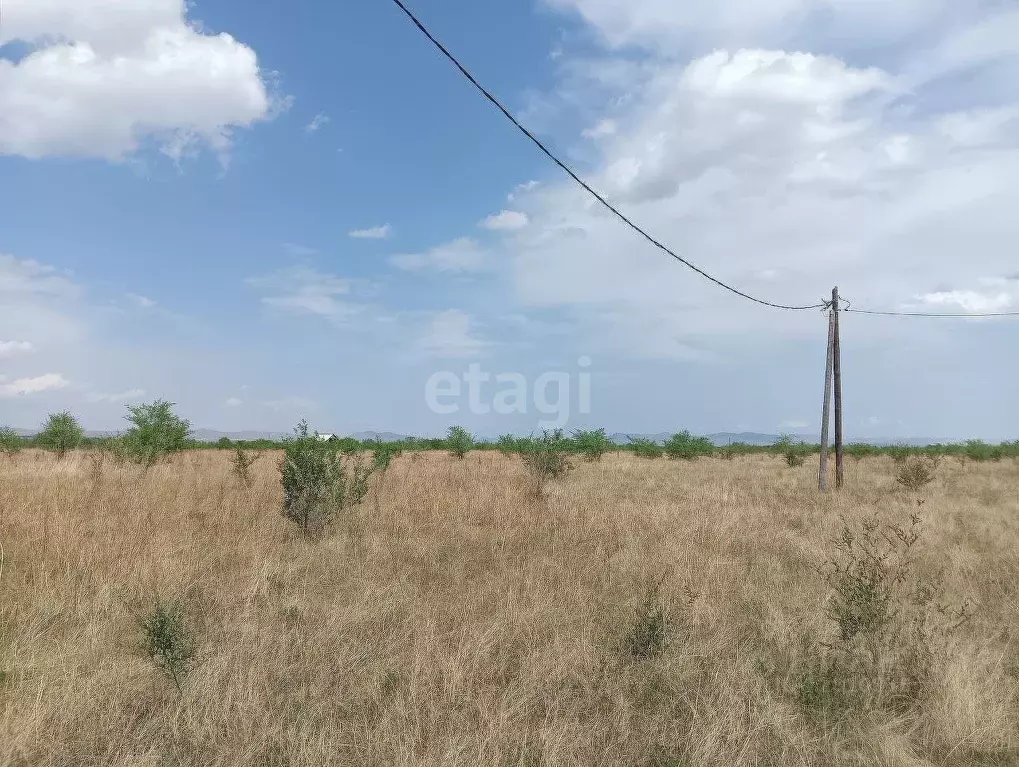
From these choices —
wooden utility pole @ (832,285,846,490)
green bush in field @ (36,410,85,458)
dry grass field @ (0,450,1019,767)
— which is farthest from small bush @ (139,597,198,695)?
green bush in field @ (36,410,85,458)

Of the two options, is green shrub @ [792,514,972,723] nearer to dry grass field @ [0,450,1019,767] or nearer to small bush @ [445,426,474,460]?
dry grass field @ [0,450,1019,767]

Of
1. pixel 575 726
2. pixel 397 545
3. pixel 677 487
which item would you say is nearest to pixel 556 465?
pixel 677 487

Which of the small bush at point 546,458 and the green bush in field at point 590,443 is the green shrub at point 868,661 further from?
the green bush in field at point 590,443

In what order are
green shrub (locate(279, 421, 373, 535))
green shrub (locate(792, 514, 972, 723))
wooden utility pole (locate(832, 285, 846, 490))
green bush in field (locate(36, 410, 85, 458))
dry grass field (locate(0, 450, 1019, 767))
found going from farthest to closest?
green bush in field (locate(36, 410, 85, 458)) → wooden utility pole (locate(832, 285, 846, 490)) → green shrub (locate(279, 421, 373, 535)) → green shrub (locate(792, 514, 972, 723)) → dry grass field (locate(0, 450, 1019, 767))

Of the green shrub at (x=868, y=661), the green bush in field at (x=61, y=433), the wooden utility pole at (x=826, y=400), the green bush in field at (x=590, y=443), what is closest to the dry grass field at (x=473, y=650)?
the green shrub at (x=868, y=661)

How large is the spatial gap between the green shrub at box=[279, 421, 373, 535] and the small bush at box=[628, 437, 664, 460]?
112ft

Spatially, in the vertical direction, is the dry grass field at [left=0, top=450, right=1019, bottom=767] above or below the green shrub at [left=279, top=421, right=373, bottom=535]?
below

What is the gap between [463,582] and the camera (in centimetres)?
614

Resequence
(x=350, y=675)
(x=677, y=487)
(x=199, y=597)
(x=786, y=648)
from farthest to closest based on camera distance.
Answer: (x=677, y=487) < (x=199, y=597) < (x=786, y=648) < (x=350, y=675)

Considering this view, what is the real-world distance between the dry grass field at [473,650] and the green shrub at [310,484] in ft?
0.97

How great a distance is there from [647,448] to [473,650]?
131 feet

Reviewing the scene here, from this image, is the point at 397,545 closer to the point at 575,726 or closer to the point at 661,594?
the point at 661,594

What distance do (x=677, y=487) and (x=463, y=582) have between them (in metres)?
12.1

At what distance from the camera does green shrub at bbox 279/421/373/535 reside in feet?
28.6
